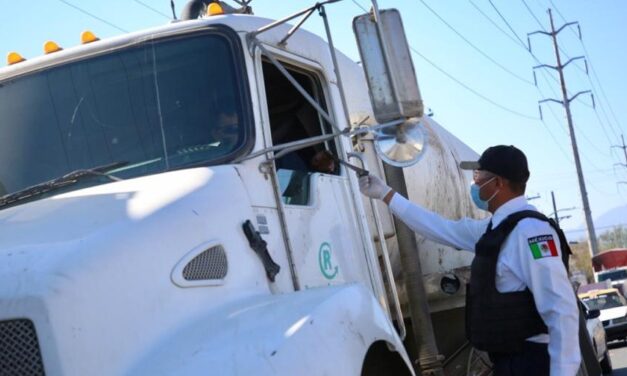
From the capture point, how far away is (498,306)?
174 inches

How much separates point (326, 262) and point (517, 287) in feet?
2.87

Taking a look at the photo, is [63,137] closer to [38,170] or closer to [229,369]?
[38,170]

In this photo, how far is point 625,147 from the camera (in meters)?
90.8

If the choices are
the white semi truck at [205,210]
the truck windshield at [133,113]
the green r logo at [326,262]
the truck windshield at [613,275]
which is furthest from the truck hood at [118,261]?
the truck windshield at [613,275]

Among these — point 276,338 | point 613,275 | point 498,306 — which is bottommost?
point 613,275

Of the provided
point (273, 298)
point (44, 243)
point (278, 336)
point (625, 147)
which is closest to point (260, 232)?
point (273, 298)

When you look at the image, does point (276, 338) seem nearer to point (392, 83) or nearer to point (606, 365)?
point (392, 83)

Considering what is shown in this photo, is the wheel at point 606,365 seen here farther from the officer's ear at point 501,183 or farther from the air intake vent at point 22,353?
the air intake vent at point 22,353

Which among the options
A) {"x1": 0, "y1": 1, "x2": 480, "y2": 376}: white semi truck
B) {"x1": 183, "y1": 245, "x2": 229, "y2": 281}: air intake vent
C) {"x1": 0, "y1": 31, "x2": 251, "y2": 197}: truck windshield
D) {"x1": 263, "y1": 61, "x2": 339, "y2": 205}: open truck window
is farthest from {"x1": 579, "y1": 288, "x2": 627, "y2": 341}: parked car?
{"x1": 183, "y1": 245, "x2": 229, "y2": 281}: air intake vent

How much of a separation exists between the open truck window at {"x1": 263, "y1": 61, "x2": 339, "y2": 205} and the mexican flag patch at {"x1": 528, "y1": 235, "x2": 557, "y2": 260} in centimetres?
108

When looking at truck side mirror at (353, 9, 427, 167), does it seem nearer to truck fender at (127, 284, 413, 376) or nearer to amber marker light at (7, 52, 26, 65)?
truck fender at (127, 284, 413, 376)

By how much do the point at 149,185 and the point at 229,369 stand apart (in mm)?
1035

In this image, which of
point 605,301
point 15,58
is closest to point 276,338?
point 15,58

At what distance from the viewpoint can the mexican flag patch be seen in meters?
4.24
